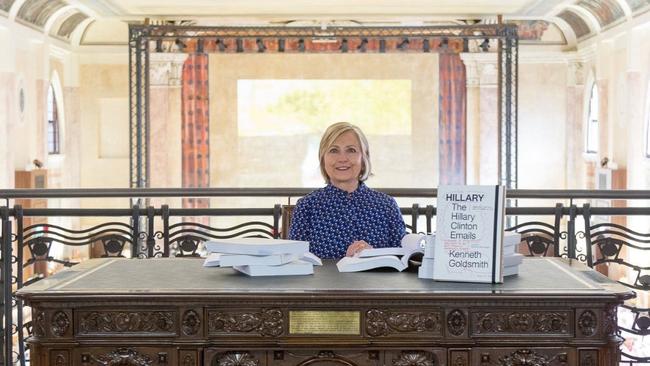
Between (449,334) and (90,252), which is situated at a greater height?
(449,334)

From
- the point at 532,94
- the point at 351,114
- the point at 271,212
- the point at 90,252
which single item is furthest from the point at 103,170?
the point at 271,212

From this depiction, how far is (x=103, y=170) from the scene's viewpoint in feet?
68.3

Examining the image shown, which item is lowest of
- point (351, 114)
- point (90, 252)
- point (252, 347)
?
point (90, 252)

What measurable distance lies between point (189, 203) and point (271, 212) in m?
15.2

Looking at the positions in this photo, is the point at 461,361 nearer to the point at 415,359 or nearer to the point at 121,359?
the point at 415,359

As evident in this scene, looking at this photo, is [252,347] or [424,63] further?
[424,63]

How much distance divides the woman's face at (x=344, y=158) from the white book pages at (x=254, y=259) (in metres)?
0.79

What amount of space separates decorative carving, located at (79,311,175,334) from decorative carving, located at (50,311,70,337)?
47 mm

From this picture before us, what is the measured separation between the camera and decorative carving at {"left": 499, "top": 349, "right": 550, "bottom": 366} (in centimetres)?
320

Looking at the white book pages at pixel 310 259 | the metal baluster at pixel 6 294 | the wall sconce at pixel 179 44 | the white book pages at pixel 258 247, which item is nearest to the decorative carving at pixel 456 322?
the white book pages at pixel 258 247

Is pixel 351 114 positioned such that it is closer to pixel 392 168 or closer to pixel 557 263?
pixel 392 168

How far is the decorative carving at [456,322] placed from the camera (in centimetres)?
318

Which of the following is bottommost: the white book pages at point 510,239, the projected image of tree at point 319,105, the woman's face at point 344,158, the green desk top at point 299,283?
the green desk top at point 299,283

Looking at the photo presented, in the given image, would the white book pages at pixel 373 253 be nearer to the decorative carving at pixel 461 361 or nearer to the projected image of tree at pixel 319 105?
the decorative carving at pixel 461 361
